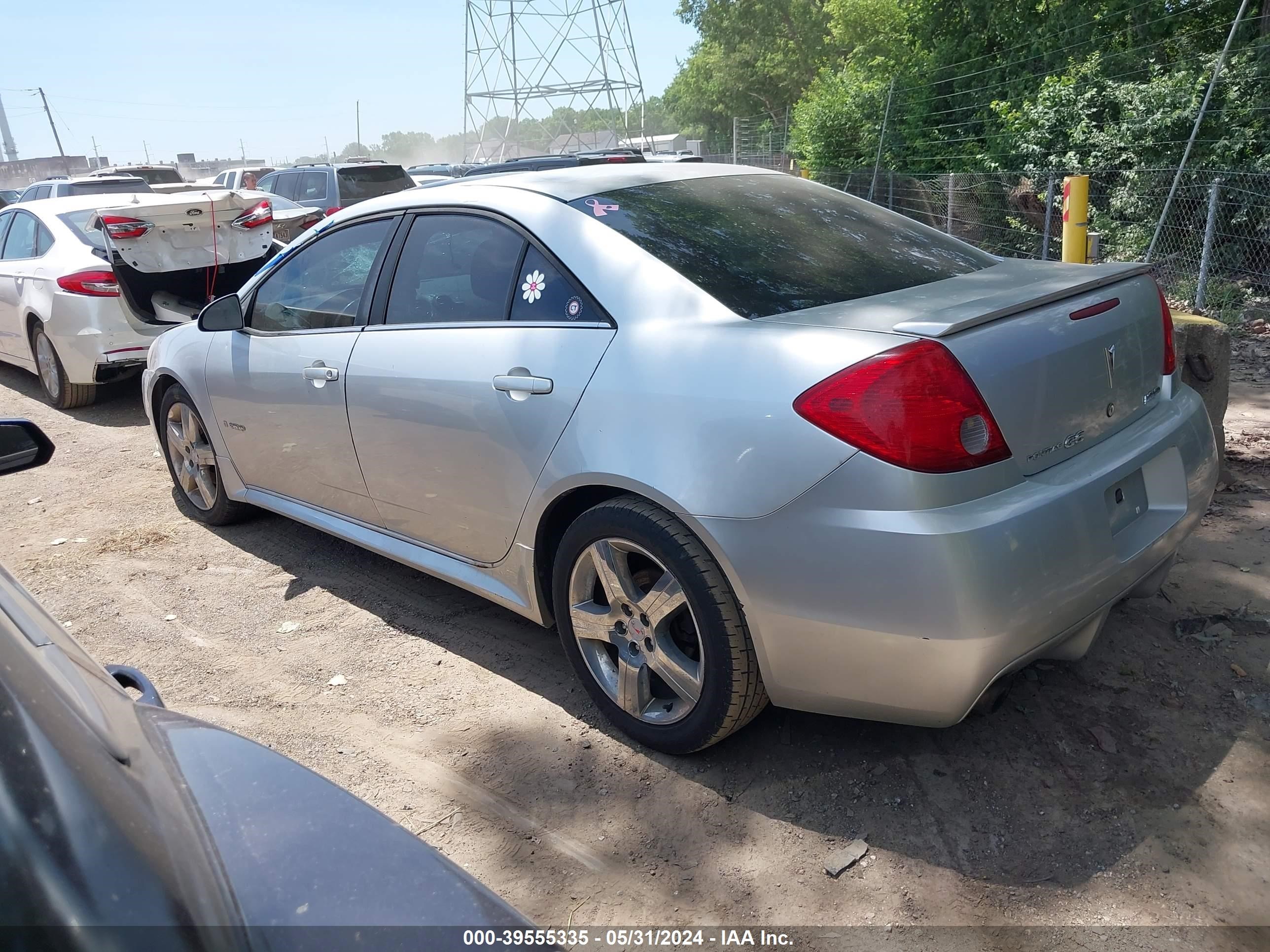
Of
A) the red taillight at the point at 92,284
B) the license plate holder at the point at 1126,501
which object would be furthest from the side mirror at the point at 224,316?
the red taillight at the point at 92,284

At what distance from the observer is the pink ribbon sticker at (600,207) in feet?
10.4

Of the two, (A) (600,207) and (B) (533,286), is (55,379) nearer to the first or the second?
(B) (533,286)

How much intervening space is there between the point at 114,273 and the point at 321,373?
4803 mm

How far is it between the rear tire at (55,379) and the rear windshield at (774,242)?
6438mm

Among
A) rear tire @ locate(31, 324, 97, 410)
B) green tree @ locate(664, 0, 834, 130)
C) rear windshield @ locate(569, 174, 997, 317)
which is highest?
green tree @ locate(664, 0, 834, 130)

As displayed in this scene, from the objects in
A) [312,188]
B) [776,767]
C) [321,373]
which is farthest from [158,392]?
[312,188]

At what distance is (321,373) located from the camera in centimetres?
390

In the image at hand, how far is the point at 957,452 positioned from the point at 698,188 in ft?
5.13

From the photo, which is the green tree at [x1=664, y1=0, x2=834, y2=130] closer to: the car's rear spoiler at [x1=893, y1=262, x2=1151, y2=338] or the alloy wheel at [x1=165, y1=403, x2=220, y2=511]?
the alloy wheel at [x1=165, y1=403, x2=220, y2=511]

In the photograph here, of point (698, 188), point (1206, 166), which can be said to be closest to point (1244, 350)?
point (1206, 166)

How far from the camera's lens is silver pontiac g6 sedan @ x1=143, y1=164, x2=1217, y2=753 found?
2.38 m

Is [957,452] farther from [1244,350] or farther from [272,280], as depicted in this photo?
[1244,350]

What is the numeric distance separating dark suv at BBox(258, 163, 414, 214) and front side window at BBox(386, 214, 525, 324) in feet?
44.4

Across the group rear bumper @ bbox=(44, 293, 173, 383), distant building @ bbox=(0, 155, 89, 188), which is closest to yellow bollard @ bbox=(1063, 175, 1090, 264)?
rear bumper @ bbox=(44, 293, 173, 383)
